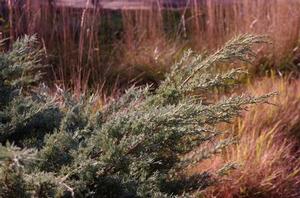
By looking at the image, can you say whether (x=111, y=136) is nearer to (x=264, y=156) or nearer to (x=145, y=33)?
(x=264, y=156)

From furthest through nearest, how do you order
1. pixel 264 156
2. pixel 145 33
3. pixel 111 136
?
pixel 145 33 < pixel 264 156 < pixel 111 136

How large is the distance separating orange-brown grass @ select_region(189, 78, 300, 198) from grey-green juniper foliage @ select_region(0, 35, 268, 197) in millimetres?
556

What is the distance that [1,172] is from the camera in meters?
1.76

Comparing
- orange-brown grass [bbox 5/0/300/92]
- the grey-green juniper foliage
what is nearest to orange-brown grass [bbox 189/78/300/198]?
the grey-green juniper foliage

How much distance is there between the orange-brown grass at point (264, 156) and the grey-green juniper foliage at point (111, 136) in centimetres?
56

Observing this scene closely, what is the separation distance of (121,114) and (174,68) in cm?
43

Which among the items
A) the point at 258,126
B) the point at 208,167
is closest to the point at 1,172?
the point at 208,167

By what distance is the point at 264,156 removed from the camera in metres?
3.39

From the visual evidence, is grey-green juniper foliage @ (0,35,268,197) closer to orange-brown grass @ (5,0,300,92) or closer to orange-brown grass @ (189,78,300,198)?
orange-brown grass @ (189,78,300,198)

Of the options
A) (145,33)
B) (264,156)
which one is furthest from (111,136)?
(145,33)

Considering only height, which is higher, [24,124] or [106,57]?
[24,124]

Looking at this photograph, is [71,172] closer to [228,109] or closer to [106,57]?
[228,109]

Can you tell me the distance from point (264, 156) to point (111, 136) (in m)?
1.55

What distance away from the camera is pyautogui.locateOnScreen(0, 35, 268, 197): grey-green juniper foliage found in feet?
6.28
